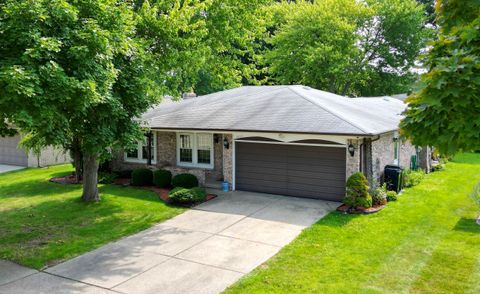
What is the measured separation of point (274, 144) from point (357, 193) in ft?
12.9

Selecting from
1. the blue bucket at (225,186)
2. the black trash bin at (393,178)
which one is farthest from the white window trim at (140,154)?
the black trash bin at (393,178)

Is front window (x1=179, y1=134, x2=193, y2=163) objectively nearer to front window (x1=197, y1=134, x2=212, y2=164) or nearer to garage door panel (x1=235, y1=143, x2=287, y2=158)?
front window (x1=197, y1=134, x2=212, y2=164)

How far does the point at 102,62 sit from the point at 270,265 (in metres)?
6.14

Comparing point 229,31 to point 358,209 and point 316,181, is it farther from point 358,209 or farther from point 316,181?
point 358,209

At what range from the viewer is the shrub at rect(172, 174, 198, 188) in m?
16.2

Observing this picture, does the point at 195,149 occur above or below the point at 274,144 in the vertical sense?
below

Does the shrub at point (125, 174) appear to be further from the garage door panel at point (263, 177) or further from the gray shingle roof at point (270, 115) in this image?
the garage door panel at point (263, 177)

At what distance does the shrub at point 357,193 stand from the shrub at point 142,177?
8.89 meters

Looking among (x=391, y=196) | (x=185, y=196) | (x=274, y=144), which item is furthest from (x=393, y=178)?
(x=185, y=196)

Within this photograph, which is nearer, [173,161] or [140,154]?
[173,161]

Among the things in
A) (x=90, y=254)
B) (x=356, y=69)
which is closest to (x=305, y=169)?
(x=90, y=254)

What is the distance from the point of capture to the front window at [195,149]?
17672 mm

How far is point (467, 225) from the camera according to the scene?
11.2 meters

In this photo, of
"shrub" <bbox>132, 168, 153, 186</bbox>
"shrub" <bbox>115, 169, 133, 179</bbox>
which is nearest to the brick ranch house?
"shrub" <bbox>115, 169, 133, 179</bbox>
